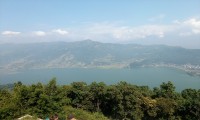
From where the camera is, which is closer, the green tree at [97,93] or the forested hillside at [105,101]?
the forested hillside at [105,101]

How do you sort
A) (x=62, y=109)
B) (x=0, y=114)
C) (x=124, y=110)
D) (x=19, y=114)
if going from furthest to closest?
(x=124, y=110) → (x=62, y=109) → (x=19, y=114) → (x=0, y=114)

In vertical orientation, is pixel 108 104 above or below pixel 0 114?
below

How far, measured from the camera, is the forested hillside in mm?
22328

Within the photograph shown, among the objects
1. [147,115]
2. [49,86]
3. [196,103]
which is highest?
[49,86]

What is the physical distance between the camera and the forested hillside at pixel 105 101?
73.3ft

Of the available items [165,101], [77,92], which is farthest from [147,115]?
[77,92]

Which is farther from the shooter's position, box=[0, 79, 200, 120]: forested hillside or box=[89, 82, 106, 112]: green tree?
box=[89, 82, 106, 112]: green tree

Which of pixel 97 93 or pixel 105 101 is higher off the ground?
pixel 97 93

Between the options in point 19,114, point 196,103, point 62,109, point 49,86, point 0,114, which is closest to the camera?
point 0,114

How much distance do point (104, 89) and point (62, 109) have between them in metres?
11.9

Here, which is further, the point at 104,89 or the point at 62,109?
the point at 104,89

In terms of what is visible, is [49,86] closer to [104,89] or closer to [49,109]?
[49,109]

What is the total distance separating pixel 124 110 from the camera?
31328mm

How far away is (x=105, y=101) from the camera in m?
34.3
